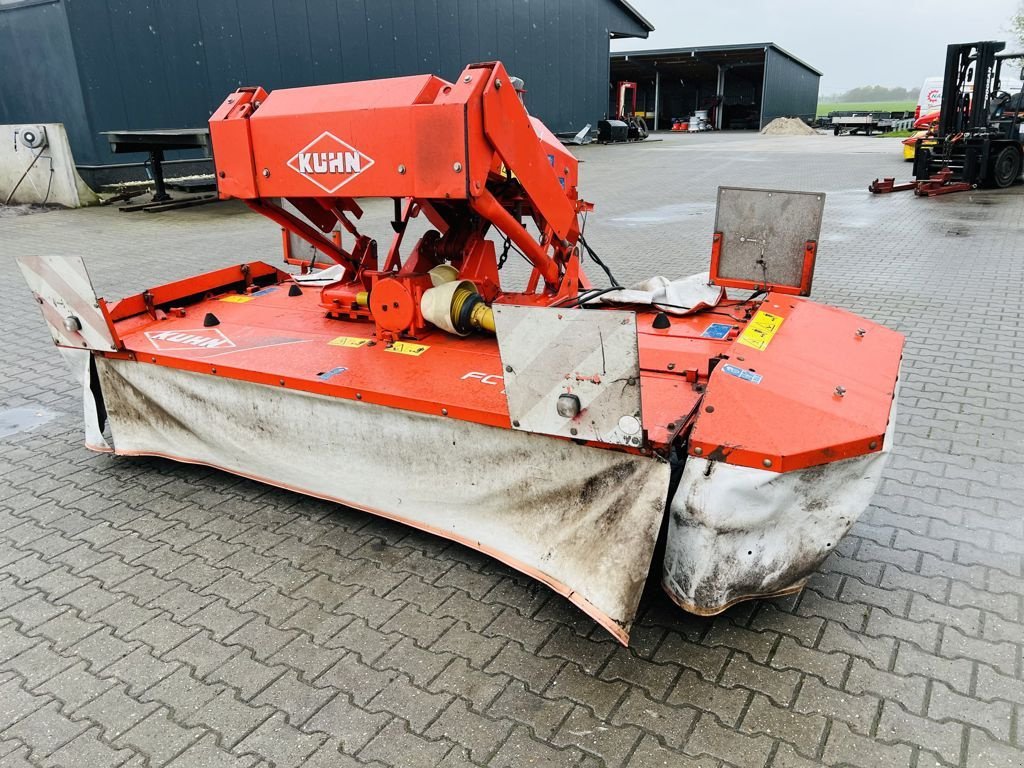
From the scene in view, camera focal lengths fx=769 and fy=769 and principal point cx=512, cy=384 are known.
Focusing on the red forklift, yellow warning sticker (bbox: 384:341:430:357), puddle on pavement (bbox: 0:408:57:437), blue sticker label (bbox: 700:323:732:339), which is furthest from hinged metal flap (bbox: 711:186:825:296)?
the red forklift

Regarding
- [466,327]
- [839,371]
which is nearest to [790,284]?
[839,371]

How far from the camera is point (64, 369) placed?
17.3 feet

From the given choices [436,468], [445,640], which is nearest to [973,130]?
[436,468]

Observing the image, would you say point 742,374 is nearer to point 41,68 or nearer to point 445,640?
point 445,640

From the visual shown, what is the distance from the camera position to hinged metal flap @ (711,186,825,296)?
3.34m

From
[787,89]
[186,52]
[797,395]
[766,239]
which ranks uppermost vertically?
[186,52]

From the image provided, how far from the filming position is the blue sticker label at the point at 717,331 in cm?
333

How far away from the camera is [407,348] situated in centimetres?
338

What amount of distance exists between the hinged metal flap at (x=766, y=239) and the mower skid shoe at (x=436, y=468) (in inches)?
55.6

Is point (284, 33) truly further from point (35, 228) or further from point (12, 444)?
point (12, 444)

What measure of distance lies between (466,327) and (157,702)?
1853 millimetres

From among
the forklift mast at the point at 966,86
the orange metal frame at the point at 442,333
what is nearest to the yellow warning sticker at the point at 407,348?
the orange metal frame at the point at 442,333

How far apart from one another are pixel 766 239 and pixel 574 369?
1622 mm

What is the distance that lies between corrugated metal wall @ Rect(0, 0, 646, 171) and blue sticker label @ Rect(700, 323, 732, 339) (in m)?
12.9
